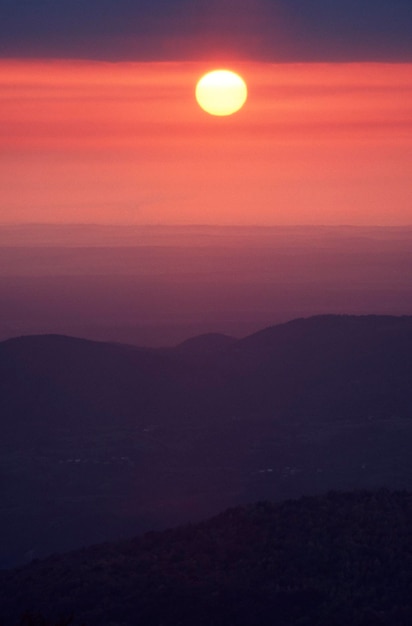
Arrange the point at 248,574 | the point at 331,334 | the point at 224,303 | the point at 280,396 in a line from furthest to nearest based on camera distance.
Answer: the point at 224,303
the point at 331,334
the point at 280,396
the point at 248,574

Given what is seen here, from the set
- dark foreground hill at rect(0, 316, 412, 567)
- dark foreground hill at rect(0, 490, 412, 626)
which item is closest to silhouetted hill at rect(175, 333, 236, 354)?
dark foreground hill at rect(0, 316, 412, 567)

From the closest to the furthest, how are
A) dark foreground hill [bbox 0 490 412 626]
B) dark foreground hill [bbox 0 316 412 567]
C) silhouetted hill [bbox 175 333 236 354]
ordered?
dark foreground hill [bbox 0 490 412 626], dark foreground hill [bbox 0 316 412 567], silhouetted hill [bbox 175 333 236 354]

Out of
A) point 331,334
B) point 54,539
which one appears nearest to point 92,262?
point 331,334

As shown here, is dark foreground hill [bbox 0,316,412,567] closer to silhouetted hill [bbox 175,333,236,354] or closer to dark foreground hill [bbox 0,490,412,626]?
silhouetted hill [bbox 175,333,236,354]

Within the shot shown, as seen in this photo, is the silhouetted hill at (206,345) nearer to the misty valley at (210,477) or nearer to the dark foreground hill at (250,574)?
the misty valley at (210,477)

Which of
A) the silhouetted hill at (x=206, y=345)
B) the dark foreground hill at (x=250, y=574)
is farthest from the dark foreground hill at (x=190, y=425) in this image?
the dark foreground hill at (x=250, y=574)

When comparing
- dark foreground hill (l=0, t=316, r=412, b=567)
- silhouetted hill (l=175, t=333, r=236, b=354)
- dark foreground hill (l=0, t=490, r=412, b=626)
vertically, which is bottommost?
dark foreground hill (l=0, t=490, r=412, b=626)

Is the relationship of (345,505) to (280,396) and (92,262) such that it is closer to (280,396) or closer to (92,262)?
(280,396)
